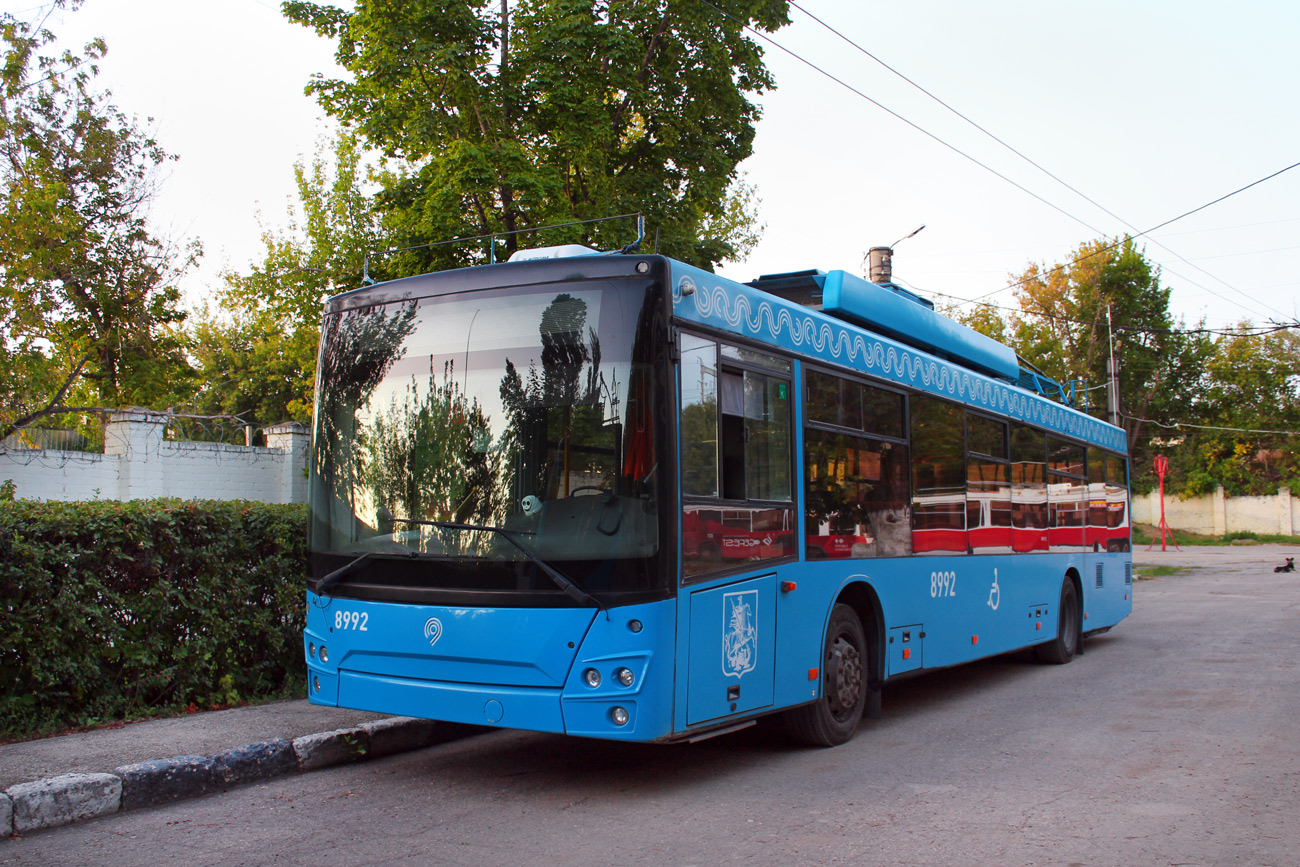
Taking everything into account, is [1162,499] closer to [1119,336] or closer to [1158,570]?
[1158,570]

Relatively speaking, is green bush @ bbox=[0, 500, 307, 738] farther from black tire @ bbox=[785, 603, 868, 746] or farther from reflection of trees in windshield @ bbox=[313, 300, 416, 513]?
black tire @ bbox=[785, 603, 868, 746]

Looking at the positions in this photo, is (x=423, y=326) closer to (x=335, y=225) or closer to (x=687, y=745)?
(x=687, y=745)

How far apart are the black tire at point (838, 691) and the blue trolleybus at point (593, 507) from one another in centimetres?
2

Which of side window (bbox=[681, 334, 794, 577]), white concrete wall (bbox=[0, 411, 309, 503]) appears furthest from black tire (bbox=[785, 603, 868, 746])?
white concrete wall (bbox=[0, 411, 309, 503])

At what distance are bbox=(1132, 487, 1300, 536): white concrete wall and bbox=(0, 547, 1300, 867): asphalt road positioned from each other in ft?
154

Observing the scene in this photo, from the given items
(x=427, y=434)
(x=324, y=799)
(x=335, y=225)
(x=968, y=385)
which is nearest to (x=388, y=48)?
(x=968, y=385)

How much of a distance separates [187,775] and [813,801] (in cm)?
345

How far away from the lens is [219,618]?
24.7ft

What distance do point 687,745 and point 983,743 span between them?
2074 mm

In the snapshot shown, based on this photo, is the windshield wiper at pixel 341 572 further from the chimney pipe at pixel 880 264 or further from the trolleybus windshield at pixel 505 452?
the chimney pipe at pixel 880 264

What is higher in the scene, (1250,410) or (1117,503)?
(1250,410)

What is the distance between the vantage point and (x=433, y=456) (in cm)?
566

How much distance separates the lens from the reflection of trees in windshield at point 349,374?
6.02 metres

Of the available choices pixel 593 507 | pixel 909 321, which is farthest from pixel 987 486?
pixel 593 507
